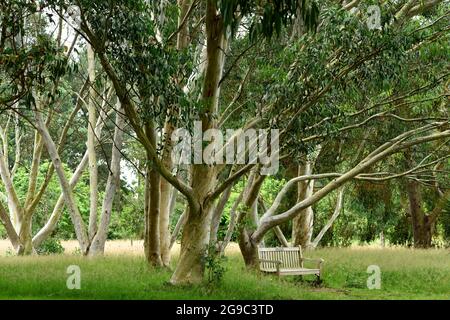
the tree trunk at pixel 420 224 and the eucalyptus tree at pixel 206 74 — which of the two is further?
the tree trunk at pixel 420 224

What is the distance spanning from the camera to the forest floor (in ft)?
30.5

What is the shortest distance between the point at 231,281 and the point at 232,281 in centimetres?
2

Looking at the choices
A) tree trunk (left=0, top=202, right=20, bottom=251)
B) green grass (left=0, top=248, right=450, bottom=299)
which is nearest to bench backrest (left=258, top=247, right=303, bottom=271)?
green grass (left=0, top=248, right=450, bottom=299)

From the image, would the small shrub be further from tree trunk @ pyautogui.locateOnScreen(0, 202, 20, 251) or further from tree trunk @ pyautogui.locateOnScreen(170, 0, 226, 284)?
tree trunk @ pyautogui.locateOnScreen(0, 202, 20, 251)

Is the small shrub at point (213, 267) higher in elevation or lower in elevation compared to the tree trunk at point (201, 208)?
lower

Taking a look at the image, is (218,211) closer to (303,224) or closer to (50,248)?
(303,224)

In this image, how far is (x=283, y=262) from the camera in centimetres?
1250

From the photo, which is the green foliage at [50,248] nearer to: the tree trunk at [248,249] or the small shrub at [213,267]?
the tree trunk at [248,249]

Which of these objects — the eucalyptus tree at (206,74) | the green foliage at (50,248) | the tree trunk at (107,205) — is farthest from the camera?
the green foliage at (50,248)

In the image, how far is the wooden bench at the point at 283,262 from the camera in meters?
11.6

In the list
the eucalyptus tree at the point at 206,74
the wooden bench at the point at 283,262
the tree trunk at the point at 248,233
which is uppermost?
the eucalyptus tree at the point at 206,74

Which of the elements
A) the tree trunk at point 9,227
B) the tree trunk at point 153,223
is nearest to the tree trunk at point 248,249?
the tree trunk at point 153,223

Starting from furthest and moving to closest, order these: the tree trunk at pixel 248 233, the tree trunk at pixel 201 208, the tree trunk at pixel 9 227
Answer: the tree trunk at pixel 9 227 → the tree trunk at pixel 248 233 → the tree trunk at pixel 201 208

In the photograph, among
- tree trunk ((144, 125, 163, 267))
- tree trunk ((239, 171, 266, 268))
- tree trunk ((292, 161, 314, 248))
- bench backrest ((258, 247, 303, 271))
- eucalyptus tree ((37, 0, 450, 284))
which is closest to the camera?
eucalyptus tree ((37, 0, 450, 284))
